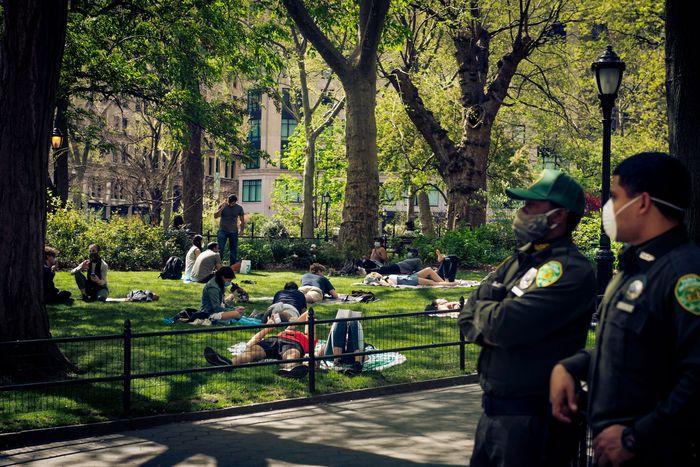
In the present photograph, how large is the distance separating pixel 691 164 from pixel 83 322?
33.8ft

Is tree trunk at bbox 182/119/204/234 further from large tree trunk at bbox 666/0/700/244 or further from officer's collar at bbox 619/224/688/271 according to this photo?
officer's collar at bbox 619/224/688/271

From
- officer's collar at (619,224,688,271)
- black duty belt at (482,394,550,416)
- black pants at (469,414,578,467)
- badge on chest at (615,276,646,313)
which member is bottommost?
black pants at (469,414,578,467)

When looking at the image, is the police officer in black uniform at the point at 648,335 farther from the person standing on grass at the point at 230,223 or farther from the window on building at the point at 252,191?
the window on building at the point at 252,191

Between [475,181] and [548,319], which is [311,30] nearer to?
[475,181]

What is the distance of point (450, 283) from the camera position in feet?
73.8

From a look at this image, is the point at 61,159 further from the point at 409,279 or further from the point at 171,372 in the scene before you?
the point at 171,372

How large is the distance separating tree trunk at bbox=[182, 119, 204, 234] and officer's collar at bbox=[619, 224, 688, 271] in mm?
32319

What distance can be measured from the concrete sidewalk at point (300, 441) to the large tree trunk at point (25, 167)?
231 centimetres

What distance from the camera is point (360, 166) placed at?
2733 centimetres

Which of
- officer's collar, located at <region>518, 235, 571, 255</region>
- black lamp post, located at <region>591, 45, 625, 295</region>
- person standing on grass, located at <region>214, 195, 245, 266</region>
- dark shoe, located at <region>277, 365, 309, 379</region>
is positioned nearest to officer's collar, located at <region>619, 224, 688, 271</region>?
officer's collar, located at <region>518, 235, 571, 255</region>

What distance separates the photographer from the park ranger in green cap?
4.07 metres

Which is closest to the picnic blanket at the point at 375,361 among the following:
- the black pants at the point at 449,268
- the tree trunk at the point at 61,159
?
the black pants at the point at 449,268

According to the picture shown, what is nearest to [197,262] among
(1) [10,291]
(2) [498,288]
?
(1) [10,291]

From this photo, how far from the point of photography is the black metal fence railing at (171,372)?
9.80 metres
